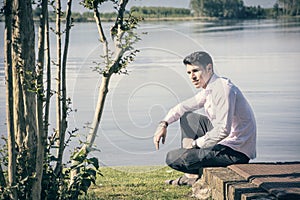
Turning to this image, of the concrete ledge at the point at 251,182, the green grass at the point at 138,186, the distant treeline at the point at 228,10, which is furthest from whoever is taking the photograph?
the distant treeline at the point at 228,10

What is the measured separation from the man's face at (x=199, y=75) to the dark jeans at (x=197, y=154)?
26cm

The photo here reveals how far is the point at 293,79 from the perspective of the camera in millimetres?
14578

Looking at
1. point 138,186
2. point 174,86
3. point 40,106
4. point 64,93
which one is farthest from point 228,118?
point 40,106

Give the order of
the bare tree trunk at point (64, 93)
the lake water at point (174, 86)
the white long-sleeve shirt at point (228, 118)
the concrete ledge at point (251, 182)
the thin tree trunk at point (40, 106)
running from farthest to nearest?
1. the lake water at point (174, 86)
2. the white long-sleeve shirt at point (228, 118)
3. the concrete ledge at point (251, 182)
4. the bare tree trunk at point (64, 93)
5. the thin tree trunk at point (40, 106)

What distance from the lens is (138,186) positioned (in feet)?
21.5

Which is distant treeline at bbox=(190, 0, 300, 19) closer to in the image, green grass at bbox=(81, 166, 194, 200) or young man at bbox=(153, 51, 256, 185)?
green grass at bbox=(81, 166, 194, 200)

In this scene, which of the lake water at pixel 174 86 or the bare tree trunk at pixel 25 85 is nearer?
the bare tree trunk at pixel 25 85

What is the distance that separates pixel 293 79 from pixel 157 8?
307 cm

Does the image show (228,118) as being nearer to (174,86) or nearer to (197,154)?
(197,154)

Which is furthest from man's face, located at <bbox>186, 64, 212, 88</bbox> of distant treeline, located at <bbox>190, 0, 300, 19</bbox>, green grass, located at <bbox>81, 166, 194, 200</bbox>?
distant treeline, located at <bbox>190, 0, 300, 19</bbox>

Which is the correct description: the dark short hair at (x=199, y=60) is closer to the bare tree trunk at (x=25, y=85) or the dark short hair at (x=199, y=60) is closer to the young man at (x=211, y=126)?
the young man at (x=211, y=126)

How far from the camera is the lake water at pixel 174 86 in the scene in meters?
6.95

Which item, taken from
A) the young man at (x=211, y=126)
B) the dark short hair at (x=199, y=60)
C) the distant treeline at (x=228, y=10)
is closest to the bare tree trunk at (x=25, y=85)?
the young man at (x=211, y=126)

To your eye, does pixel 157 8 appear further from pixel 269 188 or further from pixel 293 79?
pixel 269 188
